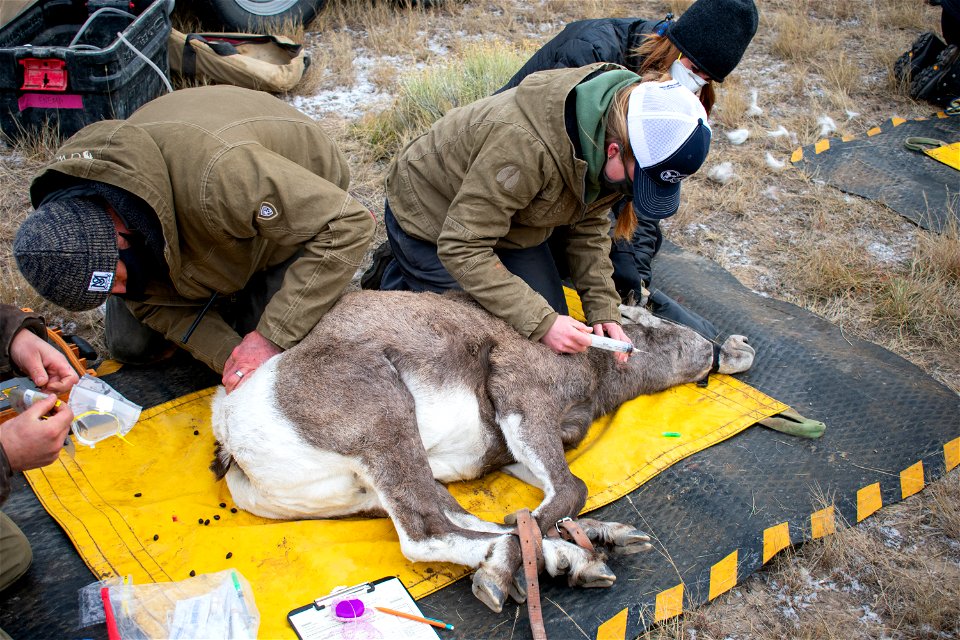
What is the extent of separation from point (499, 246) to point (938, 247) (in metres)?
3.52

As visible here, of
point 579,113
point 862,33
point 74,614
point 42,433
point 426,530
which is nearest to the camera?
point 42,433

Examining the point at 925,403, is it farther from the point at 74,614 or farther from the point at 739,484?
the point at 74,614

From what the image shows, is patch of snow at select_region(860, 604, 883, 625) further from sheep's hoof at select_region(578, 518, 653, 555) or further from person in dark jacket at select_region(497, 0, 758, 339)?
person in dark jacket at select_region(497, 0, 758, 339)

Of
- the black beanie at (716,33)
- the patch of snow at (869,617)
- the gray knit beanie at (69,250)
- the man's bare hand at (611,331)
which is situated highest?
the black beanie at (716,33)

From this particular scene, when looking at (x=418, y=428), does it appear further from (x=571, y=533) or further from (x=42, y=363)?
(x=42, y=363)

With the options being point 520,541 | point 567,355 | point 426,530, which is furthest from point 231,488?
point 567,355

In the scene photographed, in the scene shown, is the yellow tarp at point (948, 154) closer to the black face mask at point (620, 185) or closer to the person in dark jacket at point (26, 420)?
the black face mask at point (620, 185)

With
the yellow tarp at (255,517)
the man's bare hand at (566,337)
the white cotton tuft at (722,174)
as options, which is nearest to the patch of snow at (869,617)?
the yellow tarp at (255,517)

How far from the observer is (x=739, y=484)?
387cm

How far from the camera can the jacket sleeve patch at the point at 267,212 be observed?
11.5 ft

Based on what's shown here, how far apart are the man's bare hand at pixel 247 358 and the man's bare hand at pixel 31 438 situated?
96 centimetres

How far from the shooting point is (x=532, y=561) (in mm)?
3143

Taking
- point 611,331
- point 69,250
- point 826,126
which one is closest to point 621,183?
point 611,331

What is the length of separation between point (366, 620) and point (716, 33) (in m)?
3.88
